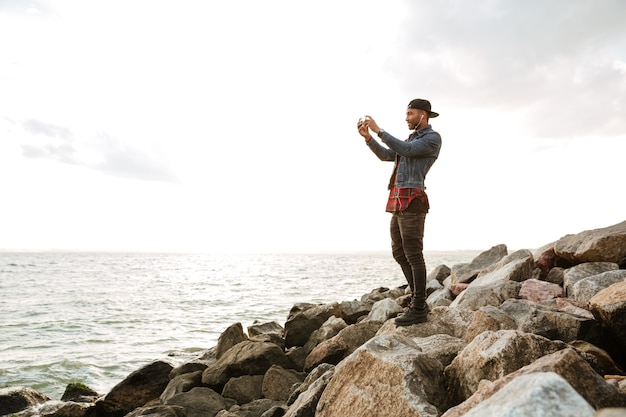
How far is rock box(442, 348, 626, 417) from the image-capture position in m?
2.32

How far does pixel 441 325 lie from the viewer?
5.32 m

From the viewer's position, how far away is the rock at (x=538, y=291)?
248 inches

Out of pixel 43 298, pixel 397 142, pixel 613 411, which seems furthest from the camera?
pixel 43 298

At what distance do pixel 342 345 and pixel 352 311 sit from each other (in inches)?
124

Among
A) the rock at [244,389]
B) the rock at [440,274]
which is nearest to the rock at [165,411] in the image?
the rock at [244,389]

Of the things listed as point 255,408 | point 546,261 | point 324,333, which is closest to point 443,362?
point 255,408

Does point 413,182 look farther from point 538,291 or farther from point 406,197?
point 538,291

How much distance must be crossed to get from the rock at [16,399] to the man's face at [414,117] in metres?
8.07

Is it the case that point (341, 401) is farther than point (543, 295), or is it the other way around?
point (543, 295)

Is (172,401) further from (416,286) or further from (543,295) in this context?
(543,295)

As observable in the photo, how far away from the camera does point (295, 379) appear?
614 cm

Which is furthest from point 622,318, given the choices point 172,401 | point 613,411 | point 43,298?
point 43,298

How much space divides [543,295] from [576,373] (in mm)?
4380

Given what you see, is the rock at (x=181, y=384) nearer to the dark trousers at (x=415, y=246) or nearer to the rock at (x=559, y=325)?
the dark trousers at (x=415, y=246)
